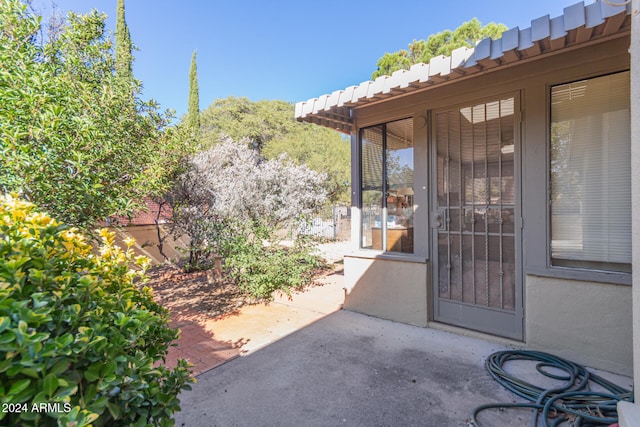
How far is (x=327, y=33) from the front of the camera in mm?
10164

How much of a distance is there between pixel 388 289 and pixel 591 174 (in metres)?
2.67

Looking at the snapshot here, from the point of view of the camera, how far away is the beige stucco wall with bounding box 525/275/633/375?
9.34 feet

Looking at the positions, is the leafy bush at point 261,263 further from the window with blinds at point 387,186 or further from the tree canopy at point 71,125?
the tree canopy at point 71,125

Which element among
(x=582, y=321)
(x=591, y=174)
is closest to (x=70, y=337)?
(x=582, y=321)

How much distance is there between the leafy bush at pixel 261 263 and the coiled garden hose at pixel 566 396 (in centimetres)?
314

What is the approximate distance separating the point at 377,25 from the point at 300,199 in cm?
796

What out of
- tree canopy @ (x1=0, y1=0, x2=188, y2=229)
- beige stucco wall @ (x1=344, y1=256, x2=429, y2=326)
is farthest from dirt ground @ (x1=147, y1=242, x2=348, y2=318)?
tree canopy @ (x1=0, y1=0, x2=188, y2=229)

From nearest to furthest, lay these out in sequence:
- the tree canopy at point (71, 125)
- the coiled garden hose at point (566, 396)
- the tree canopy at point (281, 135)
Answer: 1. the coiled garden hose at point (566, 396)
2. the tree canopy at point (71, 125)
3. the tree canopy at point (281, 135)

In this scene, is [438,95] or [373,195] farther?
[373,195]

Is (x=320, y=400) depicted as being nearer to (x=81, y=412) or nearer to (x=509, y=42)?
(x=81, y=412)

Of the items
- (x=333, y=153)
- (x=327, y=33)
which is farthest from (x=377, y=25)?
(x=333, y=153)

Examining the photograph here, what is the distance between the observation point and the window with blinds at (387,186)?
4.38 meters

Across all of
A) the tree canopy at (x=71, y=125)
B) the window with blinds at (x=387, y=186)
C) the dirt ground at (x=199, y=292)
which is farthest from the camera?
the dirt ground at (x=199, y=292)

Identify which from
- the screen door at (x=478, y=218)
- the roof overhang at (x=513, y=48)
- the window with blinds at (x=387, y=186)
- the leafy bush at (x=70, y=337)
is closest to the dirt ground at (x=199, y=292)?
the window with blinds at (x=387, y=186)
